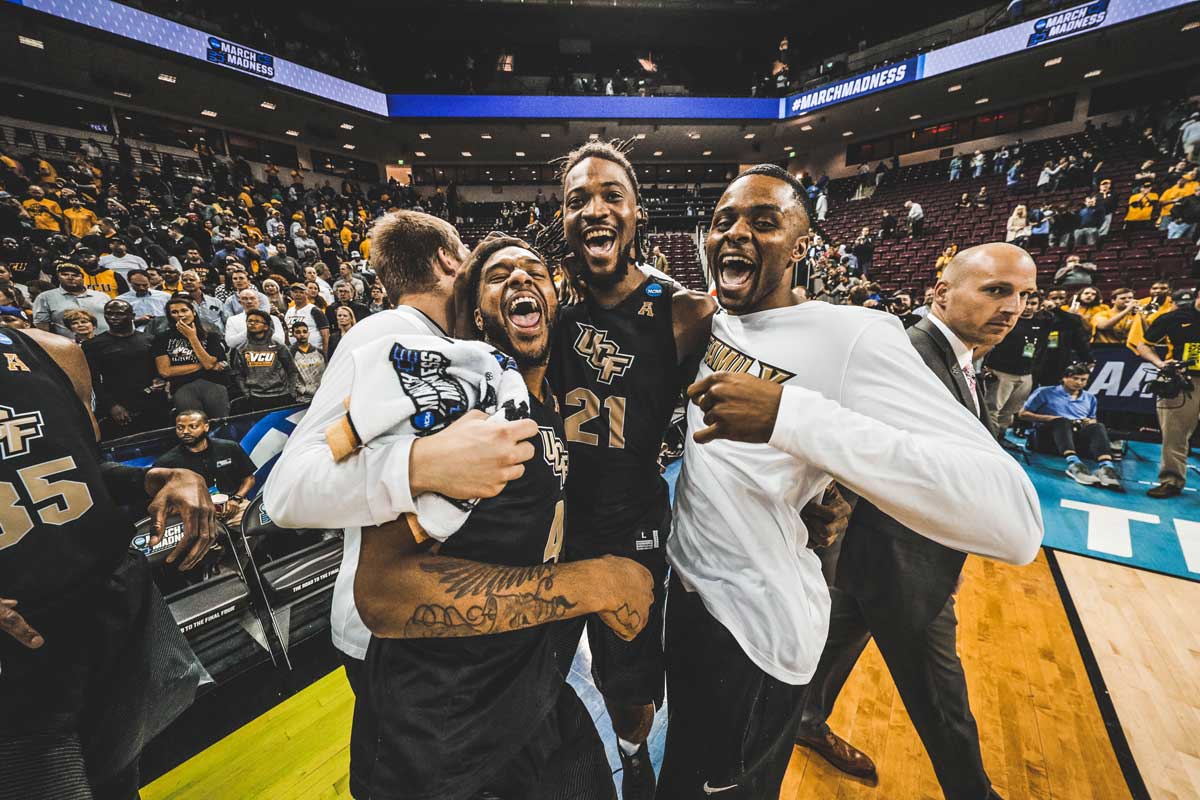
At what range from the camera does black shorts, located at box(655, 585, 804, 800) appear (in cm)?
133

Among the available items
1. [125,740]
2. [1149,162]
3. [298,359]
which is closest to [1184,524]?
[125,740]

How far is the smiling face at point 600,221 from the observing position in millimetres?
1816

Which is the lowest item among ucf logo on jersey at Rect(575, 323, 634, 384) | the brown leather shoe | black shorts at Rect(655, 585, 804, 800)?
the brown leather shoe

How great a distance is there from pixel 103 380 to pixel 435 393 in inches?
222

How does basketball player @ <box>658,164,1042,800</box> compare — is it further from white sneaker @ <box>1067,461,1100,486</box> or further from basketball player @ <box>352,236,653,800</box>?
white sneaker @ <box>1067,461,1100,486</box>

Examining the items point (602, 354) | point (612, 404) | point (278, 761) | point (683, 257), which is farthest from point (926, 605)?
Answer: point (683, 257)

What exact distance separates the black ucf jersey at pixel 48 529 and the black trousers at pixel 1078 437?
868 cm

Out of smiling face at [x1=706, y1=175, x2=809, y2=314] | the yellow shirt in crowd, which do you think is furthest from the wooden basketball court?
the yellow shirt in crowd

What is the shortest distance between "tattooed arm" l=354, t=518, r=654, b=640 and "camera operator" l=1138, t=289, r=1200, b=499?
23.8 feet

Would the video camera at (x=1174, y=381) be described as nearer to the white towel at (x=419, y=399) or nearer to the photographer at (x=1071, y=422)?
the photographer at (x=1071, y=422)

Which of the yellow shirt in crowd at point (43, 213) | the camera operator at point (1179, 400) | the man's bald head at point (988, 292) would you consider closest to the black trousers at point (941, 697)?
the man's bald head at point (988, 292)

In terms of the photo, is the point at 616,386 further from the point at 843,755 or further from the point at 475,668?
the point at 843,755

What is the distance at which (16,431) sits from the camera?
1.23m

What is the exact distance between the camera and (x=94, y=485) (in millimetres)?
1370
